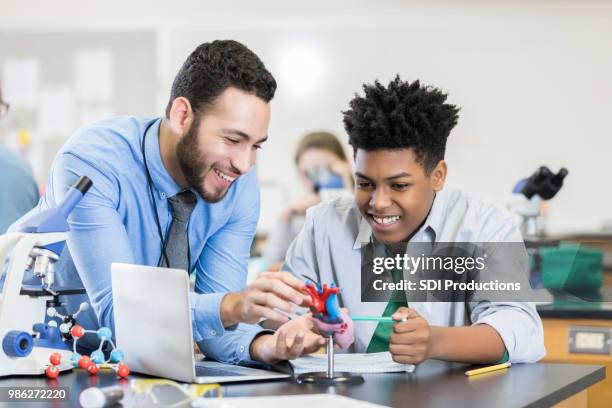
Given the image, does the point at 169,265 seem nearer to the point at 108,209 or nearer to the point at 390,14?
the point at 108,209

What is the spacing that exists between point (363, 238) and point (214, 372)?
0.57 metres

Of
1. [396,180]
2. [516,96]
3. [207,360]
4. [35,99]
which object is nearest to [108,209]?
[207,360]

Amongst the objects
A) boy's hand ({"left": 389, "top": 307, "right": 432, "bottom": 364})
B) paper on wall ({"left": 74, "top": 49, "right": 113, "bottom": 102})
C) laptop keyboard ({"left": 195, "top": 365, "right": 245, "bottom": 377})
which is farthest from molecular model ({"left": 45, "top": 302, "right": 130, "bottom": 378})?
paper on wall ({"left": 74, "top": 49, "right": 113, "bottom": 102})

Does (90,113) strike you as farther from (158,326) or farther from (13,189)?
(158,326)

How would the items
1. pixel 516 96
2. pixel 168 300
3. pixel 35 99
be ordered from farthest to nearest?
pixel 35 99 → pixel 516 96 → pixel 168 300

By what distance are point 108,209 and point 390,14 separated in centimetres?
419

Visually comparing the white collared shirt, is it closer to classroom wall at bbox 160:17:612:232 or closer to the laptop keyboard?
the laptop keyboard

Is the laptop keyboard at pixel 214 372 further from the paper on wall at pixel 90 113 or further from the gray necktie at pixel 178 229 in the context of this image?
the paper on wall at pixel 90 113

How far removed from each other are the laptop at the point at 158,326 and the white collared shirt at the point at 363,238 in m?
0.46

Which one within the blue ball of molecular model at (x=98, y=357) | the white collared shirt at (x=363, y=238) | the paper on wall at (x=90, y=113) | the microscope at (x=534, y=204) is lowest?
the blue ball of molecular model at (x=98, y=357)

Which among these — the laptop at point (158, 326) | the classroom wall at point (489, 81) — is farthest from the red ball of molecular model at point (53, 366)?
the classroom wall at point (489, 81)

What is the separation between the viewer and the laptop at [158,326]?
1450mm

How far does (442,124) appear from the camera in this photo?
2.00 metres

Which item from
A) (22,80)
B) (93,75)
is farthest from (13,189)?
(22,80)
